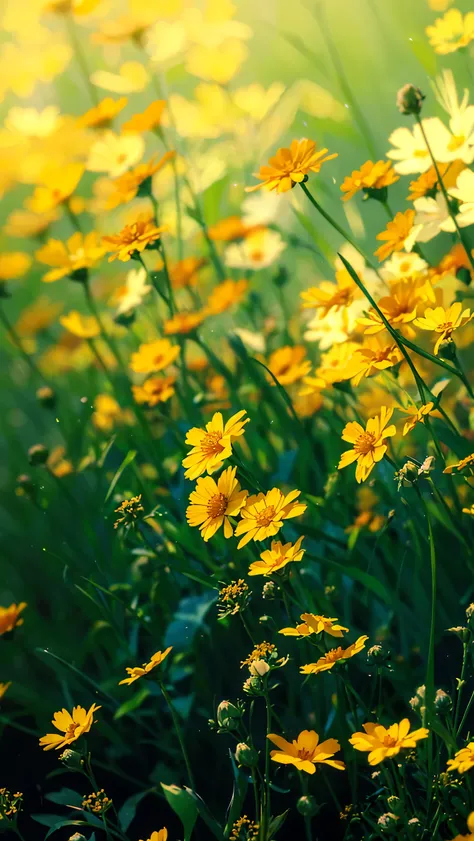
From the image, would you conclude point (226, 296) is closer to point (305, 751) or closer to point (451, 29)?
point (451, 29)

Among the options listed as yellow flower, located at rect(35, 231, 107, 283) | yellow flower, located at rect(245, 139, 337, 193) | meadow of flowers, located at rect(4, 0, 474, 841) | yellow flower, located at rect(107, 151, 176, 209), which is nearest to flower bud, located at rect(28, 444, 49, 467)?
meadow of flowers, located at rect(4, 0, 474, 841)

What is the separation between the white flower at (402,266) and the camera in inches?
53.2

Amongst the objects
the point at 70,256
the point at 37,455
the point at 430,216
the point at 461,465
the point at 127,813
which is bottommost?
the point at 127,813

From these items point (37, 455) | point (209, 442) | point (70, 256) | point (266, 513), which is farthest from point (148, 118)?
point (266, 513)

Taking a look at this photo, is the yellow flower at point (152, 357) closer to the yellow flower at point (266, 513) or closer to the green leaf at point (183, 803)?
the yellow flower at point (266, 513)

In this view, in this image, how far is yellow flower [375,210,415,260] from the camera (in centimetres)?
124

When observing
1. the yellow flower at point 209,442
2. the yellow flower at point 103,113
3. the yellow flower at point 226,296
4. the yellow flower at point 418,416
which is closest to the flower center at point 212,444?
the yellow flower at point 209,442

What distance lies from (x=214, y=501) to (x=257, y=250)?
1170mm

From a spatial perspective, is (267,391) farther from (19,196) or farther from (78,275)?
(19,196)

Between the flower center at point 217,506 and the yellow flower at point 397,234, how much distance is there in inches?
16.9

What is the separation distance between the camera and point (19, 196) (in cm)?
394

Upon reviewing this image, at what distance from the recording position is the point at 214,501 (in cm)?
109

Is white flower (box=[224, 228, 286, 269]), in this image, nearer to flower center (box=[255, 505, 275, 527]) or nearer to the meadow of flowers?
the meadow of flowers

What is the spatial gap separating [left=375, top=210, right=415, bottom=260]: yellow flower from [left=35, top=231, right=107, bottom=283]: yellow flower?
0.53 metres
